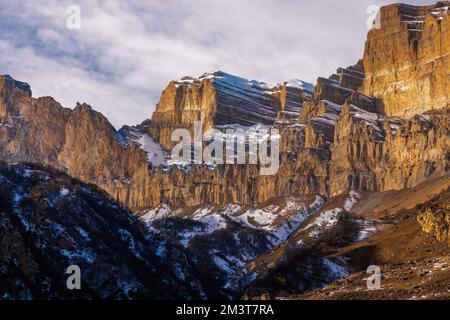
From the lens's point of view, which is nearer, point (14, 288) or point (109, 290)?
point (14, 288)

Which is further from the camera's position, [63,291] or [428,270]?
[63,291]

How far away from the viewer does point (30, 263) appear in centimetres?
17725
